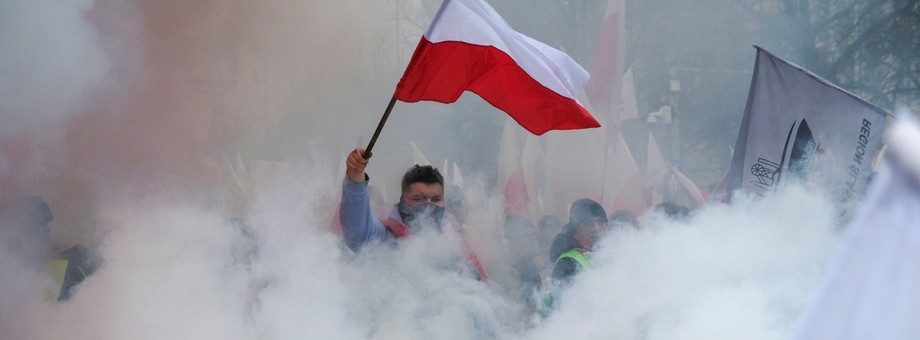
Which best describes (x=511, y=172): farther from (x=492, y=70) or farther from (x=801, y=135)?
(x=492, y=70)

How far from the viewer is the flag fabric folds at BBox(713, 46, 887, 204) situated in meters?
3.52

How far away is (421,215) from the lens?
10.3 ft

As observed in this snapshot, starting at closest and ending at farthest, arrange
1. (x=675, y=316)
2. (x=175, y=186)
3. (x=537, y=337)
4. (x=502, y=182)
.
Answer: (x=675, y=316) → (x=537, y=337) → (x=175, y=186) → (x=502, y=182)

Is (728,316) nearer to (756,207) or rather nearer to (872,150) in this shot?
(756,207)

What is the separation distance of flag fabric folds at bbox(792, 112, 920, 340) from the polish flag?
217 centimetres

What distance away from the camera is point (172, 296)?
266cm

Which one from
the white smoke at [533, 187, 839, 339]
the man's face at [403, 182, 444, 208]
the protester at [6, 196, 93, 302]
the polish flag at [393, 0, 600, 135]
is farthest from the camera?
the man's face at [403, 182, 444, 208]

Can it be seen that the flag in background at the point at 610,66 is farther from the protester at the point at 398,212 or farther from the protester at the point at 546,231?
the protester at the point at 398,212

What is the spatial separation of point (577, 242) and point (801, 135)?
4.25 ft

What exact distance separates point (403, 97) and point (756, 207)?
4.01ft

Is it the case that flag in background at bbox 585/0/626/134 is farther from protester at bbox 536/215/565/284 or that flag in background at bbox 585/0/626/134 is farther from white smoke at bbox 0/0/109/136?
white smoke at bbox 0/0/109/136

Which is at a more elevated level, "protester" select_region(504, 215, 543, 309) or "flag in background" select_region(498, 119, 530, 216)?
"flag in background" select_region(498, 119, 530, 216)

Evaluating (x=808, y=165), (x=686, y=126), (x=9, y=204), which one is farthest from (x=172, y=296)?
(x=686, y=126)

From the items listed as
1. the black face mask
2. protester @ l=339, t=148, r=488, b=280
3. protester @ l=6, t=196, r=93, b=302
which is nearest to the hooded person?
protester @ l=339, t=148, r=488, b=280
